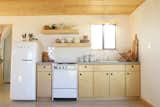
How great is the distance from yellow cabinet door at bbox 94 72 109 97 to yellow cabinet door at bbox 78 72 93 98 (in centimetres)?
12

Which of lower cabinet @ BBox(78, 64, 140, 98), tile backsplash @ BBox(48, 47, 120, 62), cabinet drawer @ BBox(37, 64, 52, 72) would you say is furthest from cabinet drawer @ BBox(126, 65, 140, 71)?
cabinet drawer @ BBox(37, 64, 52, 72)

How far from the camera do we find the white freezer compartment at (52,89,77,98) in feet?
20.3

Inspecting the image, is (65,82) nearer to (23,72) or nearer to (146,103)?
(23,72)

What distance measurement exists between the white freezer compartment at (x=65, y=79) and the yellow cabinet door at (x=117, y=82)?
91 cm

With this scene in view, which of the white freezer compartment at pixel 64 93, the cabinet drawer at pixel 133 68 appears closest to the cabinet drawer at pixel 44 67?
the white freezer compartment at pixel 64 93

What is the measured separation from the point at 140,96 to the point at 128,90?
32 centimetres

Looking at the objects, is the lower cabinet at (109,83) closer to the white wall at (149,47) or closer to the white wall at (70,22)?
the white wall at (149,47)

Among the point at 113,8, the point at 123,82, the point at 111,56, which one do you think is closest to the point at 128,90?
the point at 123,82

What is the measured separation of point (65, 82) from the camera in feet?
20.3

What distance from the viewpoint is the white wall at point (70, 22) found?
7039 mm

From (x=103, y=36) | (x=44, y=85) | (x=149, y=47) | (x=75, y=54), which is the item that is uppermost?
(x=103, y=36)

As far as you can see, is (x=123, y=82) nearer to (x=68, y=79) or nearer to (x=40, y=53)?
(x=68, y=79)

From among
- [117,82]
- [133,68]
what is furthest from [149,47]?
[117,82]

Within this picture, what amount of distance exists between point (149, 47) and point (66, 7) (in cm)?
226
